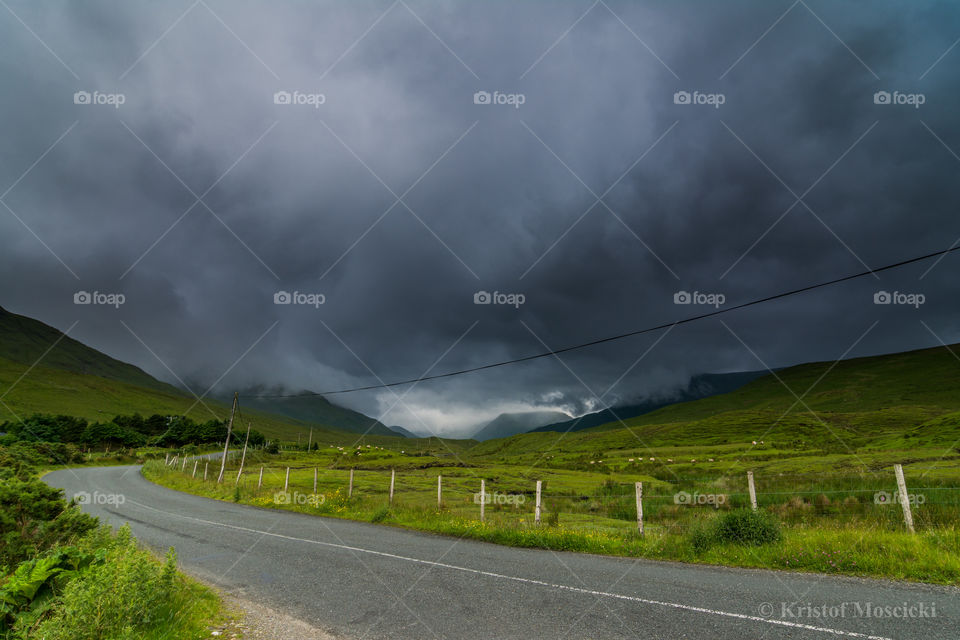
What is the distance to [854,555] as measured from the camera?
10.9 meters

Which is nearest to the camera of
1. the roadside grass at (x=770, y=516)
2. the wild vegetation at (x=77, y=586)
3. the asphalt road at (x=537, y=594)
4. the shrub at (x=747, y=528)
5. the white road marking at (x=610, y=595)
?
the wild vegetation at (x=77, y=586)

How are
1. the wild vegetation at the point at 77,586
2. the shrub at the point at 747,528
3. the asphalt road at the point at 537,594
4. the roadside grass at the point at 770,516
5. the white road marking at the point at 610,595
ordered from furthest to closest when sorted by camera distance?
the shrub at the point at 747,528
the roadside grass at the point at 770,516
the asphalt road at the point at 537,594
the white road marking at the point at 610,595
the wild vegetation at the point at 77,586

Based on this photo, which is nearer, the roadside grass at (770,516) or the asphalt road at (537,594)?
the asphalt road at (537,594)

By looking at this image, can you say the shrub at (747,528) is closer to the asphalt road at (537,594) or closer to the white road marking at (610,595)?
the asphalt road at (537,594)

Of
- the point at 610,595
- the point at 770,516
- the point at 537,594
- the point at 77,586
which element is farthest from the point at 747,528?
the point at 77,586

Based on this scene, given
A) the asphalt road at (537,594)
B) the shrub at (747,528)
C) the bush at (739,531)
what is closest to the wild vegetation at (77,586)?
the asphalt road at (537,594)

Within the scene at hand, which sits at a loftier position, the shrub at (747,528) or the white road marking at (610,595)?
the shrub at (747,528)

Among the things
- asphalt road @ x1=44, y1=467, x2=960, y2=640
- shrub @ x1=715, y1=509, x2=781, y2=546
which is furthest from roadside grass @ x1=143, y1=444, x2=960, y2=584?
asphalt road @ x1=44, y1=467, x2=960, y2=640

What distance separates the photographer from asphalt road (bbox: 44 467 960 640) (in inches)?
267

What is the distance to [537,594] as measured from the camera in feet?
28.2

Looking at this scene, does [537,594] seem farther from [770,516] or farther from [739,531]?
[770,516]

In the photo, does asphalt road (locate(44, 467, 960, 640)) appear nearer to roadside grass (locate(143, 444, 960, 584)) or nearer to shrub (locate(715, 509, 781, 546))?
roadside grass (locate(143, 444, 960, 584))

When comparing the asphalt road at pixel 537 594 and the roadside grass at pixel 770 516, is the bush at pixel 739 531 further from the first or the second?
the asphalt road at pixel 537 594

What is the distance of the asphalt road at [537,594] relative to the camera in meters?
6.77
